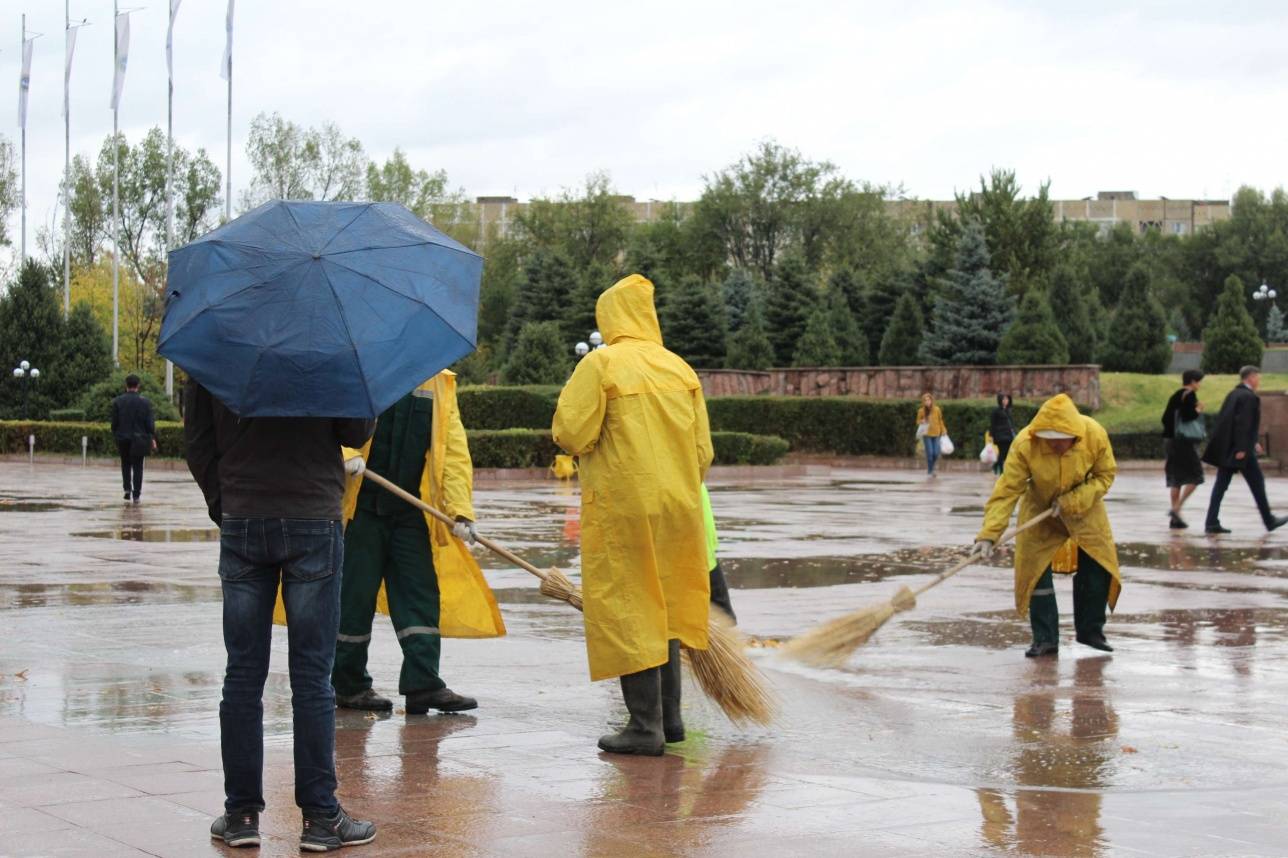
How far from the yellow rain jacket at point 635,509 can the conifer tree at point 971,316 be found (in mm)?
41280

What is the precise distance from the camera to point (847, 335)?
53.9m

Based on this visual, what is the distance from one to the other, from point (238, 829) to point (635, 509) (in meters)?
2.08

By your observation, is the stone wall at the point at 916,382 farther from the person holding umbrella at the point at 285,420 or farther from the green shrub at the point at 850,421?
the person holding umbrella at the point at 285,420

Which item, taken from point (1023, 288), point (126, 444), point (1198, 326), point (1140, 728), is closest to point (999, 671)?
point (1140, 728)

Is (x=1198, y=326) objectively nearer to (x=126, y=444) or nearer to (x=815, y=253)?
(x=815, y=253)

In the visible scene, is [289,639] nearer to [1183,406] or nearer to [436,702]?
[436,702]

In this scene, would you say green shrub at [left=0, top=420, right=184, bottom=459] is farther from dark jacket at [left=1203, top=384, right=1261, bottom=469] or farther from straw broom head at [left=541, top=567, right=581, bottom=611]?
straw broom head at [left=541, top=567, right=581, bottom=611]

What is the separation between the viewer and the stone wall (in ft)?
140

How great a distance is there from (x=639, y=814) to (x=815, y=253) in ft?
250

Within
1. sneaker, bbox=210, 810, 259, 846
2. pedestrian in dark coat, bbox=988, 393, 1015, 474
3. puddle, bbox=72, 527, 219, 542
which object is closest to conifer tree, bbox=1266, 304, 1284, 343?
pedestrian in dark coat, bbox=988, 393, 1015, 474

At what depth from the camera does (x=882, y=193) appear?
8256 cm

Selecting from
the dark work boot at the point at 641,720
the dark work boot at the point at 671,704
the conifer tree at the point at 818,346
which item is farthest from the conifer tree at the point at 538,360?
the dark work boot at the point at 641,720

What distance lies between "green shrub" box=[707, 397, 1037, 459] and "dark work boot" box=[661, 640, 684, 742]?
32.3 m

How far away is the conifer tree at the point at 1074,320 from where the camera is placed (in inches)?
1870
